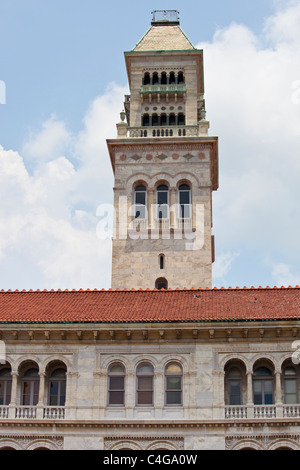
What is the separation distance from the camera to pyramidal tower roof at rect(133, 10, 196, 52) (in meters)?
68.7

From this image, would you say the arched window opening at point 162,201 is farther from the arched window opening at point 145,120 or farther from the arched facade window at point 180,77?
the arched facade window at point 180,77

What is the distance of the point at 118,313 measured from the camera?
3838 centimetres

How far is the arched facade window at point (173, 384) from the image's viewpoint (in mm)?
36719

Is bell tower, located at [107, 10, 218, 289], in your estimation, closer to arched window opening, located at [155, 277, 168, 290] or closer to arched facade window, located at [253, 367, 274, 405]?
arched window opening, located at [155, 277, 168, 290]

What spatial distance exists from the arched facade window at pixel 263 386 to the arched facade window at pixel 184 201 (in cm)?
2458

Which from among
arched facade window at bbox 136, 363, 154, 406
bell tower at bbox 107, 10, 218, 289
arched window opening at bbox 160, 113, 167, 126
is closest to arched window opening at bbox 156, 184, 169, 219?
bell tower at bbox 107, 10, 218, 289

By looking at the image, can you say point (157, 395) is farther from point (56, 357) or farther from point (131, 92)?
point (131, 92)

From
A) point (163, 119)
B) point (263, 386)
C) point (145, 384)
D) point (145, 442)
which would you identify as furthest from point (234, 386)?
point (163, 119)

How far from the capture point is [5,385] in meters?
37.8

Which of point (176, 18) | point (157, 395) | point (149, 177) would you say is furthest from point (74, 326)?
point (176, 18)

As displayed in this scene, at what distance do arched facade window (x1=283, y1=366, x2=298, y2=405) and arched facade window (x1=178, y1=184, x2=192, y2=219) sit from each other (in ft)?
81.5

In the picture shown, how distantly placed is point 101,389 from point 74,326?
3173 mm
